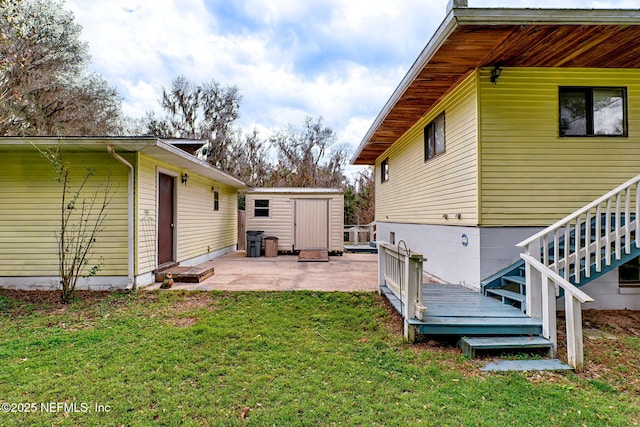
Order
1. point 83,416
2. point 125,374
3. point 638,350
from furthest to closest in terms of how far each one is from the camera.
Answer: point 638,350 < point 125,374 < point 83,416

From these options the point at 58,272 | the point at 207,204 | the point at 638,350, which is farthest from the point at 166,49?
the point at 638,350

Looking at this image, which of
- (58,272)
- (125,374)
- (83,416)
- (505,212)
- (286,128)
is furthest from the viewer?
(286,128)

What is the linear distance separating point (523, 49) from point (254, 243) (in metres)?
8.27

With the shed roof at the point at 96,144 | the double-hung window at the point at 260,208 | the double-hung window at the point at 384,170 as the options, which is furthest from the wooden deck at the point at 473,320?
the double-hung window at the point at 260,208

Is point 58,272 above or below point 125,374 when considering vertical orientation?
above

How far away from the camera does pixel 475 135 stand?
4676 millimetres

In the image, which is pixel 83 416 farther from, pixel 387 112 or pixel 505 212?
pixel 387 112

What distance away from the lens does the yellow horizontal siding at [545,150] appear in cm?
465

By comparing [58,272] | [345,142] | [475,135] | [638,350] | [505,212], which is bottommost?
[638,350]

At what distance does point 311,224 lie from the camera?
10.6 metres

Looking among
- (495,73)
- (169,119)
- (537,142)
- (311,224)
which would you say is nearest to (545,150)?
(537,142)

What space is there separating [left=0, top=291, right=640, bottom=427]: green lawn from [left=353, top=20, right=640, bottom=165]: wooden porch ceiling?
3607mm

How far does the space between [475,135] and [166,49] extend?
1723 cm

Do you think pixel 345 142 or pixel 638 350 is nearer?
pixel 638 350
